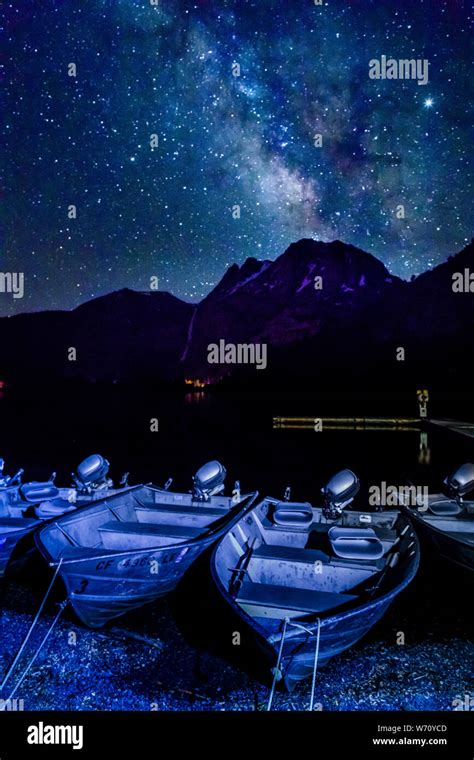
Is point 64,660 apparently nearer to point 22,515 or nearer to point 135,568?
point 135,568

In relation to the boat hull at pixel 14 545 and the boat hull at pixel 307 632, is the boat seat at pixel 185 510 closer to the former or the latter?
the boat hull at pixel 14 545

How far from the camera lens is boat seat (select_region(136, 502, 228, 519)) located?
9.41m

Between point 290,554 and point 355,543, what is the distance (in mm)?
995

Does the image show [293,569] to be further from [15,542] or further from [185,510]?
[15,542]

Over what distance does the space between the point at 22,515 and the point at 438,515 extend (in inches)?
328

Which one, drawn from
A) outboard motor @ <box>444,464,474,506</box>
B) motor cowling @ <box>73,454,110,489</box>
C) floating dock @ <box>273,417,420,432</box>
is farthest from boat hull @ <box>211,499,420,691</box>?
floating dock @ <box>273,417,420,432</box>

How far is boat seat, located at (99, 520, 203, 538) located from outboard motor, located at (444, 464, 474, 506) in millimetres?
5223

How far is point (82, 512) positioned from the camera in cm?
816

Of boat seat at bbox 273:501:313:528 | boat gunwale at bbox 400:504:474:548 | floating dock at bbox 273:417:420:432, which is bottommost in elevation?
floating dock at bbox 273:417:420:432

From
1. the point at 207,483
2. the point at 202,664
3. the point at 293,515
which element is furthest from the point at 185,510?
the point at 202,664

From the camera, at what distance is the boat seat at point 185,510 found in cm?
941

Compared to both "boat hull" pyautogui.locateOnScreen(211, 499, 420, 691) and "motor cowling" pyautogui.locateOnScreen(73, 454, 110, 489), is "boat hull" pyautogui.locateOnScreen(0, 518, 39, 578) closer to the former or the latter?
"motor cowling" pyautogui.locateOnScreen(73, 454, 110, 489)

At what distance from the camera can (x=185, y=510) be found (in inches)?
378

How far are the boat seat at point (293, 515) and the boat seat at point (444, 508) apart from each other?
2460 millimetres
